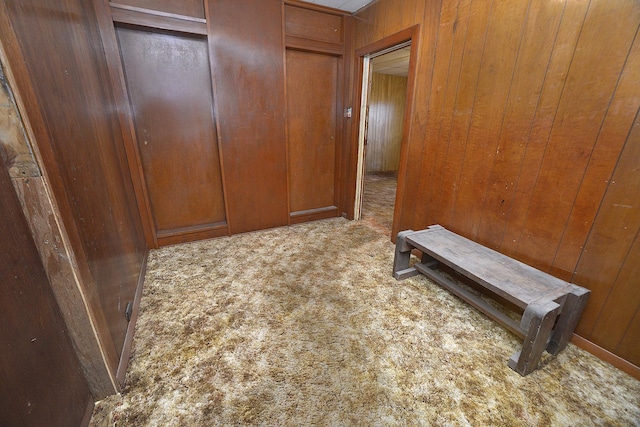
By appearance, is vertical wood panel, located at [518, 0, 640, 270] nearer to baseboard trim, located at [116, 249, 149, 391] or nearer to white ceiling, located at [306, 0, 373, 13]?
white ceiling, located at [306, 0, 373, 13]

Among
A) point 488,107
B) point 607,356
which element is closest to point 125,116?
point 488,107

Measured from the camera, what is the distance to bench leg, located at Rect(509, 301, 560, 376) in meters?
1.27

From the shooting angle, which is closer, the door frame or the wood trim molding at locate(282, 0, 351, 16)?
the door frame

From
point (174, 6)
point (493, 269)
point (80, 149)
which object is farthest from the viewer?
point (174, 6)

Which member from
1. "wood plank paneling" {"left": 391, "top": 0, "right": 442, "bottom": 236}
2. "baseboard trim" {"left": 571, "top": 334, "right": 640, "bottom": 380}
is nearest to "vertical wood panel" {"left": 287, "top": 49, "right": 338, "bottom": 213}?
"wood plank paneling" {"left": 391, "top": 0, "right": 442, "bottom": 236}

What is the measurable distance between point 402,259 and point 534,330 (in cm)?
103

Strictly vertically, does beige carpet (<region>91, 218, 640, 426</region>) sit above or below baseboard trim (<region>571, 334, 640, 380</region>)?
below

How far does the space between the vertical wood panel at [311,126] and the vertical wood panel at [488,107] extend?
5.94ft

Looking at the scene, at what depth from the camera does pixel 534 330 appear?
129 cm

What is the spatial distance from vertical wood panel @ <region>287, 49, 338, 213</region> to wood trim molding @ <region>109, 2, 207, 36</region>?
971mm

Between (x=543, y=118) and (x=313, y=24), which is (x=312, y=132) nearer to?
(x=313, y=24)

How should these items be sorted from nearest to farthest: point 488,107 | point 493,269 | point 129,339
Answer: point 129,339 → point 493,269 → point 488,107

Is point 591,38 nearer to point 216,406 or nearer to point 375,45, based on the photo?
point 375,45

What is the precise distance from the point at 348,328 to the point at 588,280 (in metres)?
1.45
